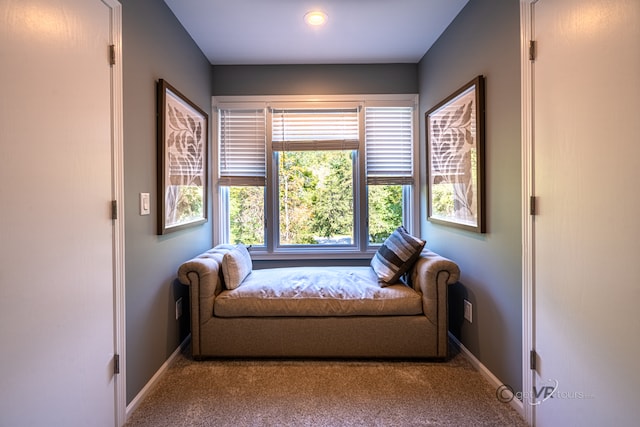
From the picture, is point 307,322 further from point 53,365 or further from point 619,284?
point 619,284

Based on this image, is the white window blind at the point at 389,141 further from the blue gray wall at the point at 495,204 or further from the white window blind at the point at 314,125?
the blue gray wall at the point at 495,204

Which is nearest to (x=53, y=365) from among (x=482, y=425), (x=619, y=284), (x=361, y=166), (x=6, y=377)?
(x=6, y=377)

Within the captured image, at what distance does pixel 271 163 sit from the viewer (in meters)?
3.08

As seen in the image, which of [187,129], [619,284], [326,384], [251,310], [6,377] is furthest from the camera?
[187,129]

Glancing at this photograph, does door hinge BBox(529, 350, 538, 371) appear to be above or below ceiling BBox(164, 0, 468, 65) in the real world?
below

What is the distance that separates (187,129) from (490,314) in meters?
2.62

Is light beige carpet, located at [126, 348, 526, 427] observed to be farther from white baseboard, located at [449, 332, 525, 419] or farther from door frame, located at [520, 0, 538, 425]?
door frame, located at [520, 0, 538, 425]

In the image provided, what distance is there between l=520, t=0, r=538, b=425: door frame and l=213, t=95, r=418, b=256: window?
155 cm

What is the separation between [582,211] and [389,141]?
2.08m

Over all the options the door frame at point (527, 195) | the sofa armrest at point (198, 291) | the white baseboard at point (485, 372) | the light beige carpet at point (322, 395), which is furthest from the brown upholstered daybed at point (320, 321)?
the door frame at point (527, 195)

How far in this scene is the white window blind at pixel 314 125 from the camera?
309cm

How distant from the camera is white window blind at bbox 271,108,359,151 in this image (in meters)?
3.09

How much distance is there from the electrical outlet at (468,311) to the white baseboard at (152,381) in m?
2.20

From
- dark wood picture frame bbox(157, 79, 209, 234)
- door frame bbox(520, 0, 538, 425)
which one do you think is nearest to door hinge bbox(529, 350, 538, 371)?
door frame bbox(520, 0, 538, 425)
